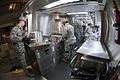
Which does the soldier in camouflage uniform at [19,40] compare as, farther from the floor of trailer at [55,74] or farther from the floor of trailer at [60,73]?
the floor of trailer at [60,73]

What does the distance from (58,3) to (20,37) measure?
0.60m

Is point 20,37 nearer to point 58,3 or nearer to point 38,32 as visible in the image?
point 38,32

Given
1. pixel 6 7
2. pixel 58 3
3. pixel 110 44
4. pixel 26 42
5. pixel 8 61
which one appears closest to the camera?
pixel 6 7

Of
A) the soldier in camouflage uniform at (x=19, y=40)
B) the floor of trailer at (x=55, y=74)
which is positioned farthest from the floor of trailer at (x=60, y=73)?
the soldier in camouflage uniform at (x=19, y=40)

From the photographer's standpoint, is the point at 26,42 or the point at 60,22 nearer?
the point at 26,42

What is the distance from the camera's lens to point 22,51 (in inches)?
63.9

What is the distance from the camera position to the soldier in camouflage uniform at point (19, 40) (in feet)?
4.96

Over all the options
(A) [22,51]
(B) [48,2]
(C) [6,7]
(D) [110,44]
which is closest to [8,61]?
(A) [22,51]

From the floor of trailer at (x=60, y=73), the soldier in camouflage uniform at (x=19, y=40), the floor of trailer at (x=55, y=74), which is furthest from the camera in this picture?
the floor of trailer at (x=60, y=73)

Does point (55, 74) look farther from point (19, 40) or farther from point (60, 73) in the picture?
point (19, 40)

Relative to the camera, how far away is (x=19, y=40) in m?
1.59

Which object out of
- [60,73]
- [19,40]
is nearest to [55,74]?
[60,73]

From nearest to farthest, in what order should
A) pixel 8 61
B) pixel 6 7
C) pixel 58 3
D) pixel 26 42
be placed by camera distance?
pixel 6 7 < pixel 8 61 < pixel 26 42 < pixel 58 3

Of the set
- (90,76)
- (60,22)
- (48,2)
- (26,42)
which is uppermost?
(48,2)
